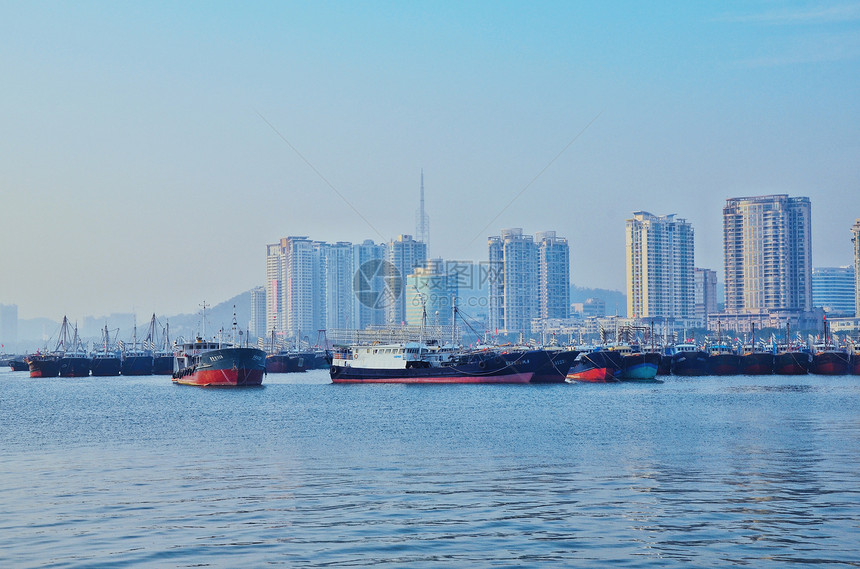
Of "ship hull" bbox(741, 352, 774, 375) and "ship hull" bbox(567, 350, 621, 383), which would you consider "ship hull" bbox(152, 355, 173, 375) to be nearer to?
"ship hull" bbox(567, 350, 621, 383)

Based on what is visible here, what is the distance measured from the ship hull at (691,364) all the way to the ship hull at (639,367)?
23093mm

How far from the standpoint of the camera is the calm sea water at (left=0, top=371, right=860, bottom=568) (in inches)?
790

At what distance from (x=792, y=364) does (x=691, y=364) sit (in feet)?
41.9

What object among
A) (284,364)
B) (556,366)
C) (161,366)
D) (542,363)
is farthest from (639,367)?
(161,366)

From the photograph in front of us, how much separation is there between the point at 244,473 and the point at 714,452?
56.3ft

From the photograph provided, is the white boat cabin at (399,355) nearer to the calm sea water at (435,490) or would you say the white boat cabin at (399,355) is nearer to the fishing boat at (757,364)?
the calm sea water at (435,490)

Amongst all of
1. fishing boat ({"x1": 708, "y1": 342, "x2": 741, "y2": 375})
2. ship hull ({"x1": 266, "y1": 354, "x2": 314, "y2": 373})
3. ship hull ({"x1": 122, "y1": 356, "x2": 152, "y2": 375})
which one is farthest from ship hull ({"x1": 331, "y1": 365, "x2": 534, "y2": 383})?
ship hull ({"x1": 266, "y1": 354, "x2": 314, "y2": 373})

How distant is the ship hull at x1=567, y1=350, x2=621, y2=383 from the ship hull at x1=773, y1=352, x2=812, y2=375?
31.3 metres

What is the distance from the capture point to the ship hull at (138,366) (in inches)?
5974

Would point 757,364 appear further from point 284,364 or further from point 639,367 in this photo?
point 284,364

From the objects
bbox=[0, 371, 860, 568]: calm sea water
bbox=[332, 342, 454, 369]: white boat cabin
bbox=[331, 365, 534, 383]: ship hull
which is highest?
bbox=[332, 342, 454, 369]: white boat cabin

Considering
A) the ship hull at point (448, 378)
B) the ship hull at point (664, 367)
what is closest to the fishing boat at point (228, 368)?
the ship hull at point (448, 378)

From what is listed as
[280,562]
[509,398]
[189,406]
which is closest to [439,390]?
[509,398]

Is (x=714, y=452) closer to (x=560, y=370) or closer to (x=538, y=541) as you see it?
(x=538, y=541)
